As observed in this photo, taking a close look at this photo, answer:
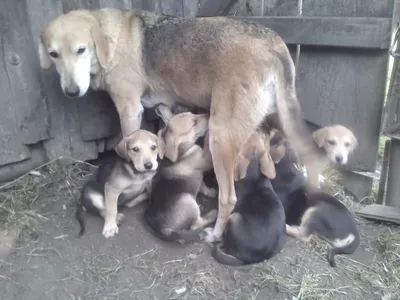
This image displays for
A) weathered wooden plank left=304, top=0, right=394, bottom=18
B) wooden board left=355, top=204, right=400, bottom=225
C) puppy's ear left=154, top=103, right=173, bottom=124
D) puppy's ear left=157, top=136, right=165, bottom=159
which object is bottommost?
wooden board left=355, top=204, right=400, bottom=225

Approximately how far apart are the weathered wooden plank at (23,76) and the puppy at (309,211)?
2244 millimetres

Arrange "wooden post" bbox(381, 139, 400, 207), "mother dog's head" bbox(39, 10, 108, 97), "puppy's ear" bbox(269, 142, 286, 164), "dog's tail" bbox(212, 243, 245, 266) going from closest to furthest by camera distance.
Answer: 1. "dog's tail" bbox(212, 243, 245, 266)
2. "mother dog's head" bbox(39, 10, 108, 97)
3. "puppy's ear" bbox(269, 142, 286, 164)
4. "wooden post" bbox(381, 139, 400, 207)

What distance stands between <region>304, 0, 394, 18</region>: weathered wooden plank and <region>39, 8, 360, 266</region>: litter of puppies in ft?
2.87

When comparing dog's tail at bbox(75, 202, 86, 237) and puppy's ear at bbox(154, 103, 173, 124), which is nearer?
dog's tail at bbox(75, 202, 86, 237)

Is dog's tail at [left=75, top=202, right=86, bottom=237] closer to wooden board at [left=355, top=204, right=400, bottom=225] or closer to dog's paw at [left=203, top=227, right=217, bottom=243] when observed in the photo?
dog's paw at [left=203, top=227, right=217, bottom=243]

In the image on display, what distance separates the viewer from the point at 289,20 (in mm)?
3961

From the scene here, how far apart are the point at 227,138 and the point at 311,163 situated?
87cm

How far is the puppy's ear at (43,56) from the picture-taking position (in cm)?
345

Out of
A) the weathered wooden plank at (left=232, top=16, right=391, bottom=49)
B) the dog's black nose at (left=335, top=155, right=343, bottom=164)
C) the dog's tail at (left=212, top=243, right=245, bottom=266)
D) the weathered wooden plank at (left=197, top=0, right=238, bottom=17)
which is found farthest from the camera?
the weathered wooden plank at (left=197, top=0, right=238, bottom=17)

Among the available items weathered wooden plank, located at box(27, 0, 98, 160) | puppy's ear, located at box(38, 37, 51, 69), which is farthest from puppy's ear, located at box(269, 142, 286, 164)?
puppy's ear, located at box(38, 37, 51, 69)

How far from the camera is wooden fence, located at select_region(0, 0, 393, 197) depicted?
11.9 ft

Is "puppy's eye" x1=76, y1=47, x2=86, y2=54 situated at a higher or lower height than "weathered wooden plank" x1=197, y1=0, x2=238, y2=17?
lower

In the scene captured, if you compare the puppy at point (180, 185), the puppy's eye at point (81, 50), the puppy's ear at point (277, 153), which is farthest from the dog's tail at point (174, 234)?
the puppy's eye at point (81, 50)

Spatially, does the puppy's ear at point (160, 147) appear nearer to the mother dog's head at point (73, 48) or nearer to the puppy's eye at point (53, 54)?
the mother dog's head at point (73, 48)
